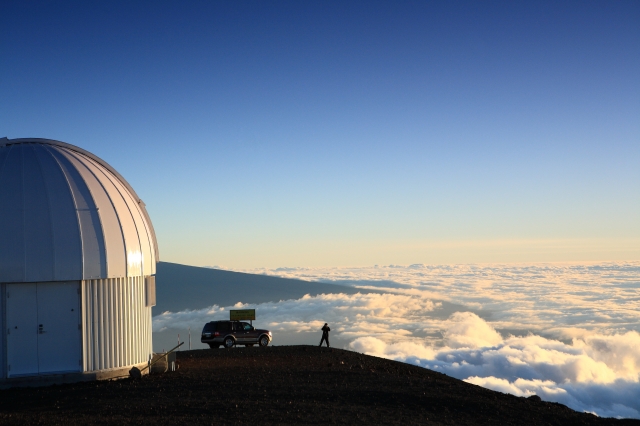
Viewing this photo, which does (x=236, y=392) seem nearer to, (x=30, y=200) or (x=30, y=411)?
(x=30, y=411)

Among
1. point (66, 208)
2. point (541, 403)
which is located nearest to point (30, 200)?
point (66, 208)

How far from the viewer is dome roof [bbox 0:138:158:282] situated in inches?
635

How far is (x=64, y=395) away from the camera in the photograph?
14.4 m

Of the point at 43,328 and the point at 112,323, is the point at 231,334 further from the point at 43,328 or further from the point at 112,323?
the point at 43,328

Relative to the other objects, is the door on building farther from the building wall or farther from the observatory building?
the building wall

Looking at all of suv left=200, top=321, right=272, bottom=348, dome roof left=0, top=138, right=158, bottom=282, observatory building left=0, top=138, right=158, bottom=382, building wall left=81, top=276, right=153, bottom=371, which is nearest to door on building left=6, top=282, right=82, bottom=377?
observatory building left=0, top=138, right=158, bottom=382

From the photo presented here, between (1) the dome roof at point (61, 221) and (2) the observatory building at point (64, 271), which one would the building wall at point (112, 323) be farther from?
(1) the dome roof at point (61, 221)

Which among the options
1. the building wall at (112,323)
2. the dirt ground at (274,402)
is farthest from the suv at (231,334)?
the building wall at (112,323)

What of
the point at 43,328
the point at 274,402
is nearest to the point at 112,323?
the point at 43,328

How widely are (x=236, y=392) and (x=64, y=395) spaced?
409cm

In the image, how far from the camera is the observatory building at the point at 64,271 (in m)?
16.2

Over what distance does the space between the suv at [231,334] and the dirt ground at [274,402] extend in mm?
10595

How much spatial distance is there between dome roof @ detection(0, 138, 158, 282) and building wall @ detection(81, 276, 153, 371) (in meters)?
0.40

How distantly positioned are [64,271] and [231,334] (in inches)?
566
